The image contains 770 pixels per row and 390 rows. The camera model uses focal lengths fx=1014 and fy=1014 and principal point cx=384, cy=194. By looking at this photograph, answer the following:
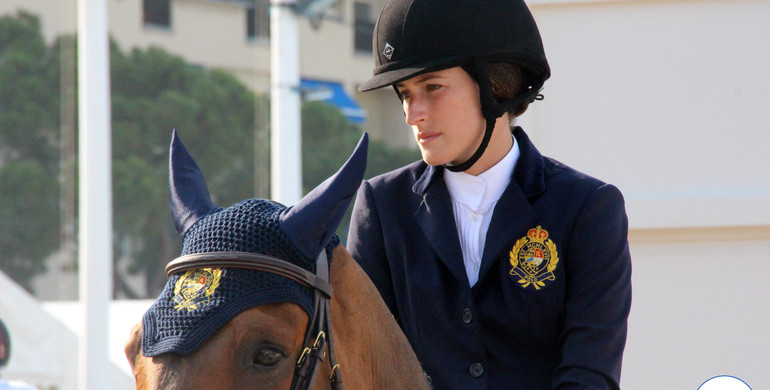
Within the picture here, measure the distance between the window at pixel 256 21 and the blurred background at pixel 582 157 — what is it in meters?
5.06

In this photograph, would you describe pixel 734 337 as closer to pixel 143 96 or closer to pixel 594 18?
pixel 594 18

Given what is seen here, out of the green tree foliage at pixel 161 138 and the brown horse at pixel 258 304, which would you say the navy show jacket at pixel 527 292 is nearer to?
the brown horse at pixel 258 304

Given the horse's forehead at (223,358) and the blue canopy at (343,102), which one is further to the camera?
the blue canopy at (343,102)

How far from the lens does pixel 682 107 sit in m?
4.23

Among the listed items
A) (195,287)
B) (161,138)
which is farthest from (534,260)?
(161,138)

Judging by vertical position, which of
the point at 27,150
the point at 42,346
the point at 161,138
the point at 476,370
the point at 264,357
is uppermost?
the point at 161,138

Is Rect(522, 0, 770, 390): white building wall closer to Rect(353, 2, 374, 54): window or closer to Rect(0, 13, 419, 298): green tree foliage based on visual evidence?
Rect(0, 13, 419, 298): green tree foliage

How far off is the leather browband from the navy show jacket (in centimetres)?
66

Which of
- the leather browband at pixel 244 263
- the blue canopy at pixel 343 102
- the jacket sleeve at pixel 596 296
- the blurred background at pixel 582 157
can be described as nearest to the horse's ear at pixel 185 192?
the leather browband at pixel 244 263

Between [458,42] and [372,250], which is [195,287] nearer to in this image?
[372,250]

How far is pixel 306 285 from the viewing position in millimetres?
2062

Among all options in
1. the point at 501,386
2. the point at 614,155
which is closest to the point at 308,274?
the point at 501,386

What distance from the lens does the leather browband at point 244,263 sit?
2.01 metres

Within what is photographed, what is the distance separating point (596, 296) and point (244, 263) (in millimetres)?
980
